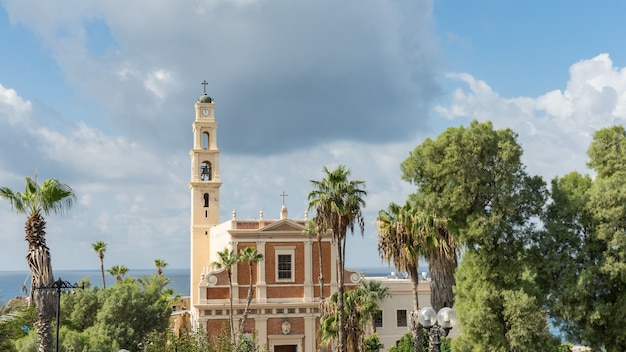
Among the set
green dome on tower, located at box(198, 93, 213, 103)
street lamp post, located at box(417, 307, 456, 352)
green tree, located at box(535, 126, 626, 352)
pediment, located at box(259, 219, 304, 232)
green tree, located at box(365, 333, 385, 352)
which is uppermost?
green dome on tower, located at box(198, 93, 213, 103)

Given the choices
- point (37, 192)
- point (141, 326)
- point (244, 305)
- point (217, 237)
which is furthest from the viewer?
point (217, 237)

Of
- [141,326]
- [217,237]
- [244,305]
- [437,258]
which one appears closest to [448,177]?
[437,258]

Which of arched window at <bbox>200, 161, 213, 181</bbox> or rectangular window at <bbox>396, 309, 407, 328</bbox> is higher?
arched window at <bbox>200, 161, 213, 181</bbox>

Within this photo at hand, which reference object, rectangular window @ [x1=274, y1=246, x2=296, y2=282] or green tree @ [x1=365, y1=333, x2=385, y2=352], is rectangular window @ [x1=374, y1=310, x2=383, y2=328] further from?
rectangular window @ [x1=274, y1=246, x2=296, y2=282]

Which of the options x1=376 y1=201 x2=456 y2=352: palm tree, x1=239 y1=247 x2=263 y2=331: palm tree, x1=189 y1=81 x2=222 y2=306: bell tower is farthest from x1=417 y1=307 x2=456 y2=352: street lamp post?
x1=189 y1=81 x2=222 y2=306: bell tower

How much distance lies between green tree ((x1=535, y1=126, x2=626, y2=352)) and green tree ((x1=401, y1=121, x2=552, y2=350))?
66 centimetres

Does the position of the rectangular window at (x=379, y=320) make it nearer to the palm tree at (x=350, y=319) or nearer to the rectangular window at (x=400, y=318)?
the rectangular window at (x=400, y=318)

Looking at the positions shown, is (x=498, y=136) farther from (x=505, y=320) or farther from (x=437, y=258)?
(x=437, y=258)

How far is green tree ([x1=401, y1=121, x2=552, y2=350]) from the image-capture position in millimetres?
24062

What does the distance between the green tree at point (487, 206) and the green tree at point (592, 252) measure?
0.66m

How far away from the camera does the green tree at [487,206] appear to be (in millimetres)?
24062

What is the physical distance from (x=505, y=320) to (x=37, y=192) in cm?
1545

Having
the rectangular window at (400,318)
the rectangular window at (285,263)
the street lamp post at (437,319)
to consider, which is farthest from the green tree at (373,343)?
the street lamp post at (437,319)

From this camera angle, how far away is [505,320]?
2436cm
